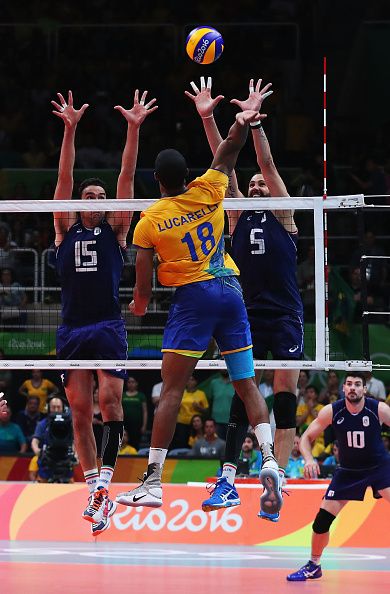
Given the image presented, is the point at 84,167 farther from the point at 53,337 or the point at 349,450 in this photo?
the point at 349,450

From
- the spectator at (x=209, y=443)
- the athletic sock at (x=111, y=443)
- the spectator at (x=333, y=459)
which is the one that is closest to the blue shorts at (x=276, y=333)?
the athletic sock at (x=111, y=443)

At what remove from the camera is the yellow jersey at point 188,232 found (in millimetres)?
9758

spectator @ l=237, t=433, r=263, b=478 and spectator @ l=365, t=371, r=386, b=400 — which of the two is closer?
spectator @ l=237, t=433, r=263, b=478

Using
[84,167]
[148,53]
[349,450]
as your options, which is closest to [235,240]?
[349,450]

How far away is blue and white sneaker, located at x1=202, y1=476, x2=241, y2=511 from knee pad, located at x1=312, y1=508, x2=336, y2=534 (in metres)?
3.86

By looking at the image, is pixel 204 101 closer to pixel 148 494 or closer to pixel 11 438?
pixel 148 494

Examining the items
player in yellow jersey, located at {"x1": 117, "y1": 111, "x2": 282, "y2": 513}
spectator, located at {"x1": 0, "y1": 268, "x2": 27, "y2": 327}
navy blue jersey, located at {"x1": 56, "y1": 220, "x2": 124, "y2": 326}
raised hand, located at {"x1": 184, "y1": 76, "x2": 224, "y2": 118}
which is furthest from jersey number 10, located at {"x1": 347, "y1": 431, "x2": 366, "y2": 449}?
spectator, located at {"x1": 0, "y1": 268, "x2": 27, "y2": 327}

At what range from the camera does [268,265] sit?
11266mm

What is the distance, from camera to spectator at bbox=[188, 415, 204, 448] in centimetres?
2065

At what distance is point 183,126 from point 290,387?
15060 mm

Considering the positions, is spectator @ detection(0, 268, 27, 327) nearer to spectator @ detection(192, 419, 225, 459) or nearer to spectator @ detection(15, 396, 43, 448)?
spectator @ detection(15, 396, 43, 448)

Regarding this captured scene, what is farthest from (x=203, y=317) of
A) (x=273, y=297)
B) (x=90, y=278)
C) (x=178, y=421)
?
(x=178, y=421)

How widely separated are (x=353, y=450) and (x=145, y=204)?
4.85 metres

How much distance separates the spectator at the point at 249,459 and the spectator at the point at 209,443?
0.55 meters
